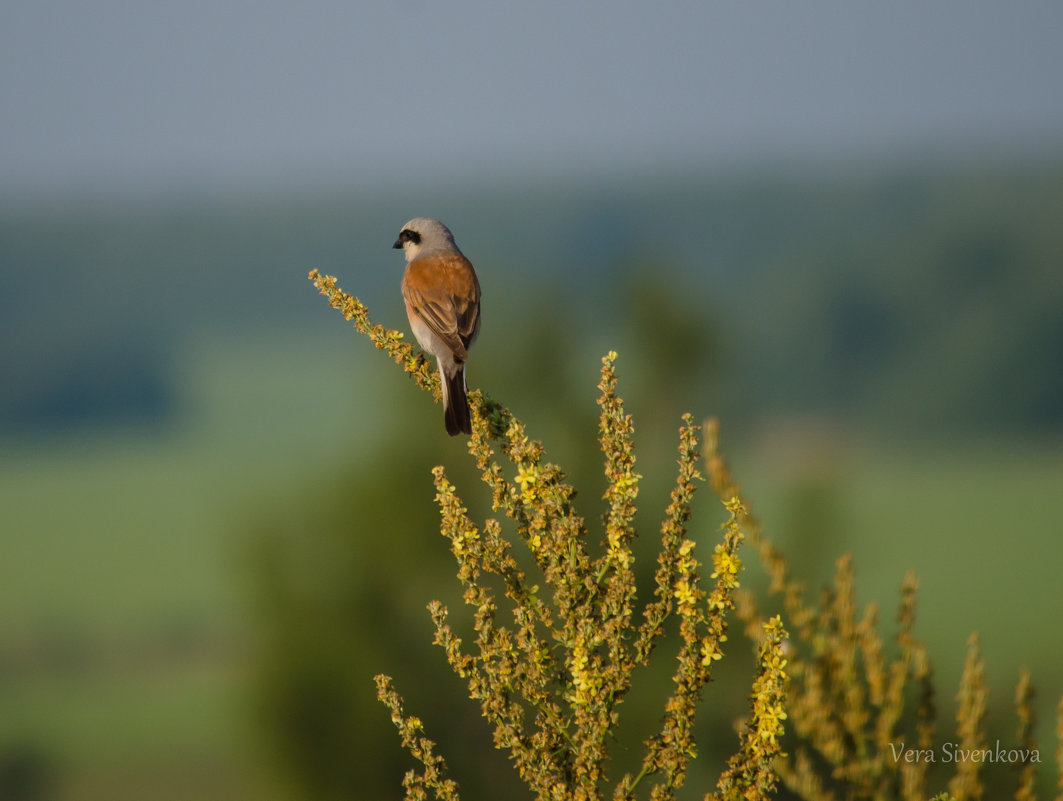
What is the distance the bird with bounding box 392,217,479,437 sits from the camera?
5.15 metres

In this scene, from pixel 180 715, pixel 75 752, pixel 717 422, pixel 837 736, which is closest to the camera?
pixel 837 736

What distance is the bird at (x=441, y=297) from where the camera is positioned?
515 centimetres

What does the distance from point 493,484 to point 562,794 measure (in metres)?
0.77

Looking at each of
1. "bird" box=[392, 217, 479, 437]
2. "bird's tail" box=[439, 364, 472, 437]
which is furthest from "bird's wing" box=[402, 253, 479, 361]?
"bird's tail" box=[439, 364, 472, 437]

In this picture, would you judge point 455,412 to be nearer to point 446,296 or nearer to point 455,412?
point 455,412

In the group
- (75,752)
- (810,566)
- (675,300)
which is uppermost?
(675,300)

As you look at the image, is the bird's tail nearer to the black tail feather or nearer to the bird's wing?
the black tail feather

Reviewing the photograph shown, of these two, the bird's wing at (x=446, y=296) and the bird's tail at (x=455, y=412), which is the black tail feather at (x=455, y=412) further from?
the bird's wing at (x=446, y=296)

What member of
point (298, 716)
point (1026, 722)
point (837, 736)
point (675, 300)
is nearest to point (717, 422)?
point (837, 736)

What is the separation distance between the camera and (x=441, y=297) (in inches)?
223

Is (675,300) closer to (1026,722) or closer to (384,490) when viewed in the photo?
(384,490)

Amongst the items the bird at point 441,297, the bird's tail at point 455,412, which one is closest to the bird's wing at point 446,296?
the bird at point 441,297

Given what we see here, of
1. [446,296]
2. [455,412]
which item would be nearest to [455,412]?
[455,412]

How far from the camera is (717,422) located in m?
3.16
